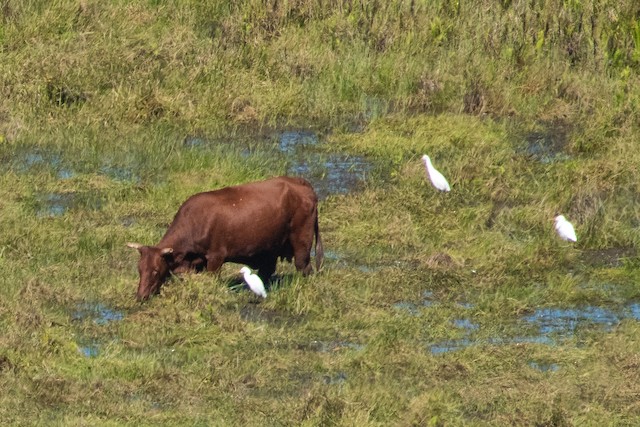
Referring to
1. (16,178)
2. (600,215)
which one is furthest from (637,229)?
(16,178)

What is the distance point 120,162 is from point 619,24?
245 inches

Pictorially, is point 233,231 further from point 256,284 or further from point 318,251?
point 318,251

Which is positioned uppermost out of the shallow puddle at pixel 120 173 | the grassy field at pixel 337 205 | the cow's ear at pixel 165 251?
the cow's ear at pixel 165 251

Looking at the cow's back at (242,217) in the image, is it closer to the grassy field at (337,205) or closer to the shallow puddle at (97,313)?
the grassy field at (337,205)

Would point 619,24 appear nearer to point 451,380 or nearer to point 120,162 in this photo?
point 120,162

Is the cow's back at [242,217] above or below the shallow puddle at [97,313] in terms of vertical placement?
above

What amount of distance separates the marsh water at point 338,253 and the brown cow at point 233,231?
1.53 ft

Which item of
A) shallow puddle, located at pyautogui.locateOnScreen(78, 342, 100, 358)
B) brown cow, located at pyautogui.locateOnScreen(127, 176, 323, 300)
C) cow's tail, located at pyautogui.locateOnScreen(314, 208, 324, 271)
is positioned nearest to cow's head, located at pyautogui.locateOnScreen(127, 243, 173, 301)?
brown cow, located at pyautogui.locateOnScreen(127, 176, 323, 300)

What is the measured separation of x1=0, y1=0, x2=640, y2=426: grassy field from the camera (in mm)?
9477

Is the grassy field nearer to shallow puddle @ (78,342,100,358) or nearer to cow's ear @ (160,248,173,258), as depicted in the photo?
shallow puddle @ (78,342,100,358)

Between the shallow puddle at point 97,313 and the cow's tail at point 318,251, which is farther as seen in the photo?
the cow's tail at point 318,251

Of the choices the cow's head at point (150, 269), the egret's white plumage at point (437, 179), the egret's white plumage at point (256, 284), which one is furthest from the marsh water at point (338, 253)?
the egret's white plumage at point (437, 179)

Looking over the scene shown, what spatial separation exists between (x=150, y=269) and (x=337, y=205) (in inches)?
120

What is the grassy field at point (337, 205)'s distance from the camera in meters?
9.48
